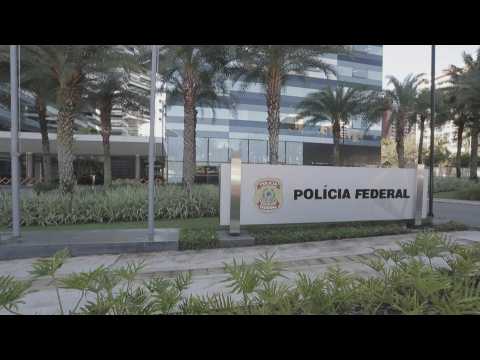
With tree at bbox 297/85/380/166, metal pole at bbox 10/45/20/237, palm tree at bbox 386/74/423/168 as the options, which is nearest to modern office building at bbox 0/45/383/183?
palm tree at bbox 386/74/423/168

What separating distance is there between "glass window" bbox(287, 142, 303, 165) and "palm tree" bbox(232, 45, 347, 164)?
19045 millimetres

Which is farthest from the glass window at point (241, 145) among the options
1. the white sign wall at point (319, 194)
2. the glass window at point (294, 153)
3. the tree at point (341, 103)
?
the white sign wall at point (319, 194)

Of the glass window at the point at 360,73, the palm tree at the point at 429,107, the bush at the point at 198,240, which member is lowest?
the bush at the point at 198,240

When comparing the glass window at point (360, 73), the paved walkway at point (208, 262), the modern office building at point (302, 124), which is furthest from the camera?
the glass window at point (360, 73)

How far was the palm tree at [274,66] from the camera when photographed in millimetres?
12930

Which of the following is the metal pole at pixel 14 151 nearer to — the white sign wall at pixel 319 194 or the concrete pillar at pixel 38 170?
the white sign wall at pixel 319 194

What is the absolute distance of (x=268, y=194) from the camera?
7.76m

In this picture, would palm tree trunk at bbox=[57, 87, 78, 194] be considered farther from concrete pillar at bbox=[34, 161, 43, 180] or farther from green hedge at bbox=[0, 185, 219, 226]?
concrete pillar at bbox=[34, 161, 43, 180]

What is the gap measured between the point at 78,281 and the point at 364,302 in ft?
8.30

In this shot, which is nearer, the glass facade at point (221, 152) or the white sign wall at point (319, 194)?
the white sign wall at point (319, 194)
